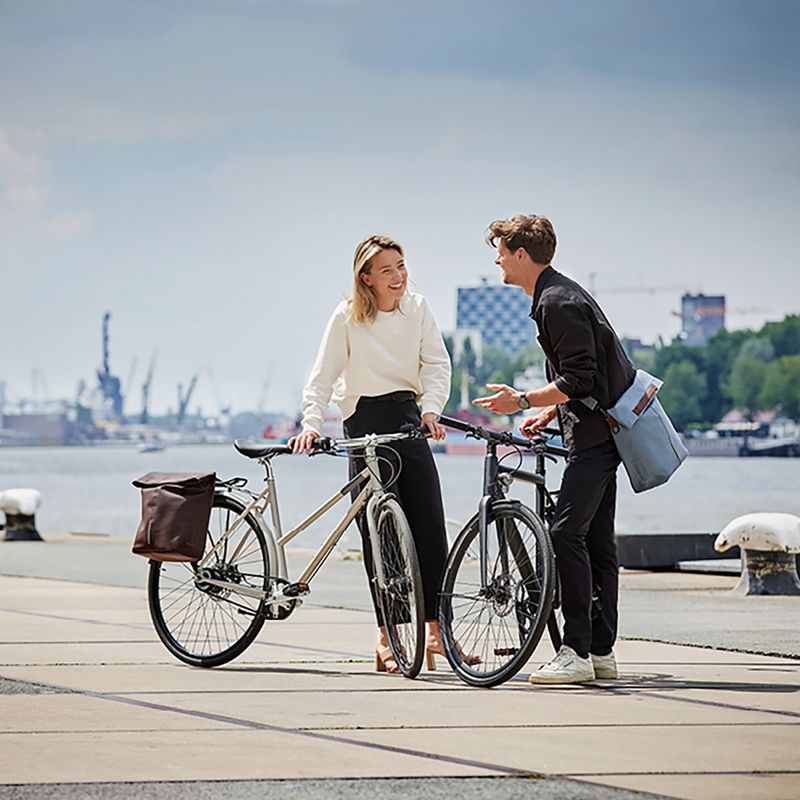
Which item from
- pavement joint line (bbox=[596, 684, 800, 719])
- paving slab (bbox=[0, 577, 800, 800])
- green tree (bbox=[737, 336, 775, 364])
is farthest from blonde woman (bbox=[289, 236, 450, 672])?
green tree (bbox=[737, 336, 775, 364])

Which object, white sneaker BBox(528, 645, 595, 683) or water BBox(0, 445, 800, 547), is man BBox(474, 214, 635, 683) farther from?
water BBox(0, 445, 800, 547)

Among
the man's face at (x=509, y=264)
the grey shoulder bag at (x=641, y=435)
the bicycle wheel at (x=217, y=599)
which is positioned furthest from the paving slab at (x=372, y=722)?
the man's face at (x=509, y=264)

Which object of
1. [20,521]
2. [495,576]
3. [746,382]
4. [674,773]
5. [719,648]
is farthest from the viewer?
[746,382]

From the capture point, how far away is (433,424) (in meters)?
7.00

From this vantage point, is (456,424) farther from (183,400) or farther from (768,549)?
(183,400)

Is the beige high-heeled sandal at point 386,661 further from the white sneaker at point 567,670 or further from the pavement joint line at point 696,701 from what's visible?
the pavement joint line at point 696,701

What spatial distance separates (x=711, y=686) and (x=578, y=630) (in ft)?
1.66

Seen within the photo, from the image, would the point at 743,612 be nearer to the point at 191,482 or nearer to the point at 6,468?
the point at 191,482

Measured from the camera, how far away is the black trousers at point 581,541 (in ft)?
21.4

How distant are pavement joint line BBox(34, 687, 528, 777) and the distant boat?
169 meters

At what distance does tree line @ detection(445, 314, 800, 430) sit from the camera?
135750 mm

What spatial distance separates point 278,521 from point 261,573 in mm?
239

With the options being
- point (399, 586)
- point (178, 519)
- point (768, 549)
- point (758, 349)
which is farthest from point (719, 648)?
point (758, 349)

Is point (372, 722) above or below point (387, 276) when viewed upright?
below
